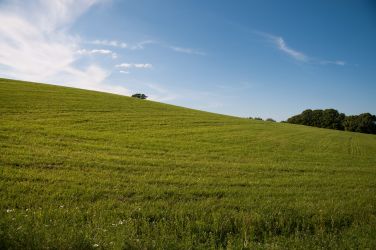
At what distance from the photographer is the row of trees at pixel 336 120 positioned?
109m

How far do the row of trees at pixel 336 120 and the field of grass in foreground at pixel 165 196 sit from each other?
99.2 m

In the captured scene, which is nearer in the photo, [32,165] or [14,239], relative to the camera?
[14,239]

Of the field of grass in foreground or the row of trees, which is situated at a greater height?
the row of trees

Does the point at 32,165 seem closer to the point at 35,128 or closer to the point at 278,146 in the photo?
the point at 35,128

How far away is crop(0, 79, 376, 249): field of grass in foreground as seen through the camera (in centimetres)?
734

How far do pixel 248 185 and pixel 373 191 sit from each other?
6.12m

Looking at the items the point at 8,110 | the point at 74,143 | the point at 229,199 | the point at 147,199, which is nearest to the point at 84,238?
the point at 147,199

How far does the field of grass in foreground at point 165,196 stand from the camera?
734cm

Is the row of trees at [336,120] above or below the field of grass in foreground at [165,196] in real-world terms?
above

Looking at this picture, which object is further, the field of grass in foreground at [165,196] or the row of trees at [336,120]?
the row of trees at [336,120]

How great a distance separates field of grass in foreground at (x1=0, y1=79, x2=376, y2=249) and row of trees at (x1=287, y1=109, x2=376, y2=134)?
325 ft

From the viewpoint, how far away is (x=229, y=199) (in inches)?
437

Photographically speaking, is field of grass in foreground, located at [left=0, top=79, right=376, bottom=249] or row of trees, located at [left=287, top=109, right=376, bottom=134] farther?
row of trees, located at [left=287, top=109, right=376, bottom=134]

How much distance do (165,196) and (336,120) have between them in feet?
395
